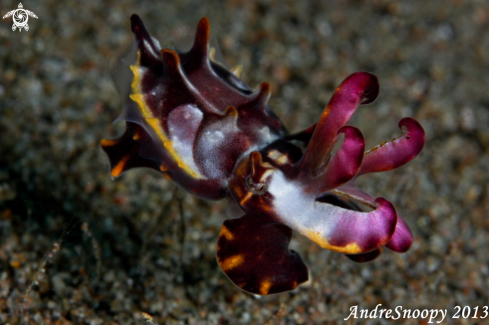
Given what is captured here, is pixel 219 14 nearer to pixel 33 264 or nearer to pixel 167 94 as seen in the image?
pixel 167 94

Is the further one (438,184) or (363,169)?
(438,184)

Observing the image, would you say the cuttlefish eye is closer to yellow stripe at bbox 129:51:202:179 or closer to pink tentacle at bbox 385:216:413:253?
yellow stripe at bbox 129:51:202:179

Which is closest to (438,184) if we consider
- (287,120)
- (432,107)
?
(432,107)

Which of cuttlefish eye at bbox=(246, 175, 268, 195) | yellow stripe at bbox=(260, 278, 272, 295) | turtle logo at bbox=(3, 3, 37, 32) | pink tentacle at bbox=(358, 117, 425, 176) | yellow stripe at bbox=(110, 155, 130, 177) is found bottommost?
yellow stripe at bbox=(260, 278, 272, 295)

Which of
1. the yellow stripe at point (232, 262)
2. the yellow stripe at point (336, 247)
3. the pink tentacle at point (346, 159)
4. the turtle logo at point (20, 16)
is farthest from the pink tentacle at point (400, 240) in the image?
the turtle logo at point (20, 16)

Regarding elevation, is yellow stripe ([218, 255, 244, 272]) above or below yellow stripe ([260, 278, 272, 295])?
above

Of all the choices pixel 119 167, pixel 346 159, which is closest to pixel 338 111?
pixel 346 159

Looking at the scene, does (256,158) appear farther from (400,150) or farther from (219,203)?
(219,203)

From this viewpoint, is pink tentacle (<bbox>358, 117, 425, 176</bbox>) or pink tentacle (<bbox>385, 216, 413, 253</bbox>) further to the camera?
pink tentacle (<bbox>385, 216, 413, 253</bbox>)

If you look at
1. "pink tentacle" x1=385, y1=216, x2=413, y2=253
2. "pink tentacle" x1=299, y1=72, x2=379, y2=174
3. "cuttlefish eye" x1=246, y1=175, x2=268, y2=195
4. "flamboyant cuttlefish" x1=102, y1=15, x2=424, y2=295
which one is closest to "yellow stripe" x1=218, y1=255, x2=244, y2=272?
"flamboyant cuttlefish" x1=102, y1=15, x2=424, y2=295
